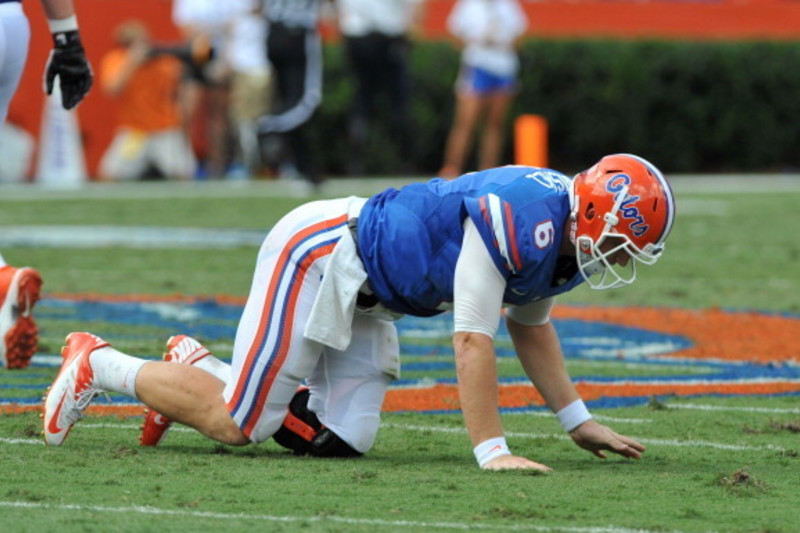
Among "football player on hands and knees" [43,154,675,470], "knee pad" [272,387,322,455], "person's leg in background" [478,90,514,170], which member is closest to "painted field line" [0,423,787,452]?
"football player on hands and knees" [43,154,675,470]

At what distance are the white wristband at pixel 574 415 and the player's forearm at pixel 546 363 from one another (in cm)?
2

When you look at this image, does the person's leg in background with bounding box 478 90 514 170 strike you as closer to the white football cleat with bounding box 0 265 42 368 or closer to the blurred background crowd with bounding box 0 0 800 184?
the blurred background crowd with bounding box 0 0 800 184

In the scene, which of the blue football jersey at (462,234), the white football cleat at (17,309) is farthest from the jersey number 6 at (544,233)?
the white football cleat at (17,309)

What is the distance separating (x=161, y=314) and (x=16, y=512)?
3.96 metres

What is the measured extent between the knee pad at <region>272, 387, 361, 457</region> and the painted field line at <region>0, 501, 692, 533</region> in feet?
3.10

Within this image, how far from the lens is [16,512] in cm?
369

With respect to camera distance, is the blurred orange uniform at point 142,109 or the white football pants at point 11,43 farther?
the blurred orange uniform at point 142,109

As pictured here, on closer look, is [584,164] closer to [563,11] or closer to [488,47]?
[563,11]

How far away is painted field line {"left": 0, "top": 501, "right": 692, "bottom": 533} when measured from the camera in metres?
3.62

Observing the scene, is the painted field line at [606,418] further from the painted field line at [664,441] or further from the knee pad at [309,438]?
the knee pad at [309,438]

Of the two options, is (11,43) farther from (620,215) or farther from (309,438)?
(620,215)

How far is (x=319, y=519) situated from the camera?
12.1ft

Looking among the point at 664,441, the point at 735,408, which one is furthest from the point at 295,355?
the point at 735,408

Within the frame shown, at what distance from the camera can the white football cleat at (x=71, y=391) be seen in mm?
4605
